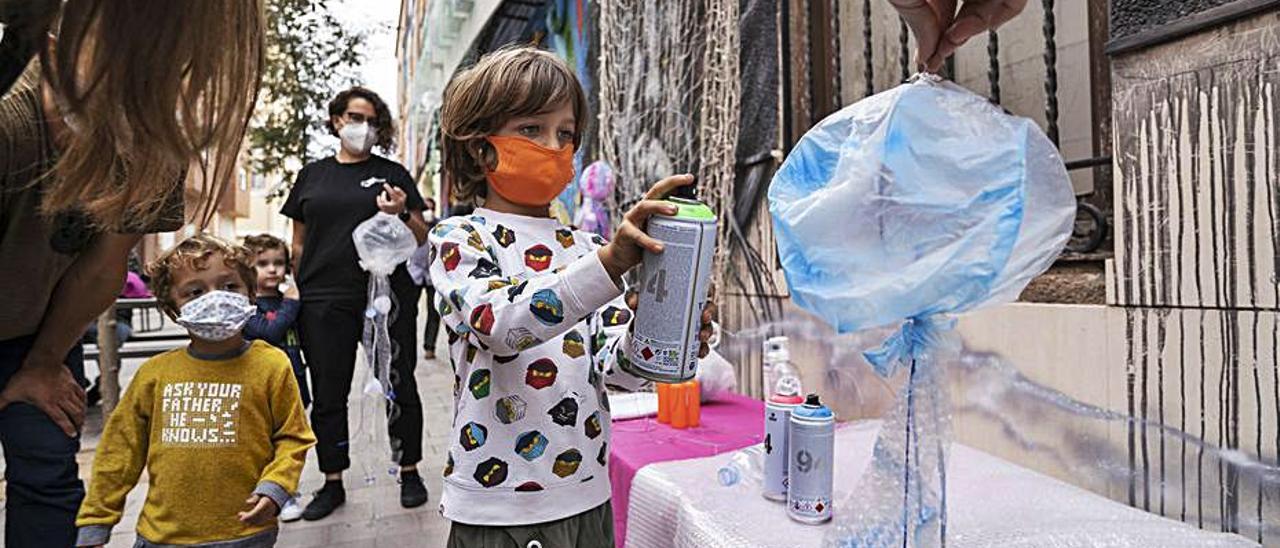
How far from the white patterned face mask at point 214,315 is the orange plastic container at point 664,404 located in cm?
134

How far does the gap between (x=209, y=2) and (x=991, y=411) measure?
2021 millimetres

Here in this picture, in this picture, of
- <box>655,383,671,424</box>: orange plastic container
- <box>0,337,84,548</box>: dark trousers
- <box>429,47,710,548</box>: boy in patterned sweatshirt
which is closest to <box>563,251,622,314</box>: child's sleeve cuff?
<box>429,47,710,548</box>: boy in patterned sweatshirt

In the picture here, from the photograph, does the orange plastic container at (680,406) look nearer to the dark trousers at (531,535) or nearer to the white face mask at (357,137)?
the dark trousers at (531,535)

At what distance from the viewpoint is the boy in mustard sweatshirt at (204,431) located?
1.78 m

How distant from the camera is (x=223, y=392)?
1873mm

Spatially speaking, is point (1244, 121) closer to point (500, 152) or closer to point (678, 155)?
point (500, 152)

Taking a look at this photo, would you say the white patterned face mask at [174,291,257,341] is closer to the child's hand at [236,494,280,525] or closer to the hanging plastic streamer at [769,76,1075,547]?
the child's hand at [236,494,280,525]

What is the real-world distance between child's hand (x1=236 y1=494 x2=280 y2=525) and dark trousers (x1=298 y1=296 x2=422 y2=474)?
1.25m

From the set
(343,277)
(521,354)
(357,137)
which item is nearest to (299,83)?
(357,137)

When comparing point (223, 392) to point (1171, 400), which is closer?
point (1171, 400)

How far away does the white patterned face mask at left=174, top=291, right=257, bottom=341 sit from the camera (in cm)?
183

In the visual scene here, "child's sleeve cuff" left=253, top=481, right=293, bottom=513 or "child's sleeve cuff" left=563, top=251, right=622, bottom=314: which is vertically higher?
"child's sleeve cuff" left=563, top=251, right=622, bottom=314

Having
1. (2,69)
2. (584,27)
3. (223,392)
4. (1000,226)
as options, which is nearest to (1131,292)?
(1000,226)

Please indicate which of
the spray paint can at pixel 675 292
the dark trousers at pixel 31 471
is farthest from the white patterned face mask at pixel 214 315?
the spray paint can at pixel 675 292
